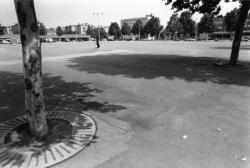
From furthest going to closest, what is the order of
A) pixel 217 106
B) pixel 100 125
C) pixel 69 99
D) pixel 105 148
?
pixel 69 99 < pixel 217 106 < pixel 100 125 < pixel 105 148

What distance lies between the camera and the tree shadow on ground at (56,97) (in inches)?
223

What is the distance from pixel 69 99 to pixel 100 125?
2217mm

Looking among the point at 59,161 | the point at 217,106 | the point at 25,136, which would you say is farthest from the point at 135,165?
the point at 217,106

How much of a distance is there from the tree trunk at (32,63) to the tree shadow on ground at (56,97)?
5.01ft

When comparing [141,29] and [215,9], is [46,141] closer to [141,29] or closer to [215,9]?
[215,9]

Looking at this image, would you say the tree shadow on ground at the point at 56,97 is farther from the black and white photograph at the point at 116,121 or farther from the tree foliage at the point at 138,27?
the tree foliage at the point at 138,27

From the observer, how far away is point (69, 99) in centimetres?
645

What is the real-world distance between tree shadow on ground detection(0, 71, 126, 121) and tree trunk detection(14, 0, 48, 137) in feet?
5.01

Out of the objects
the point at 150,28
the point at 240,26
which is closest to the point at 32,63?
the point at 240,26

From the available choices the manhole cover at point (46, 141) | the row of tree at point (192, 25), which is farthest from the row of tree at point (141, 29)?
the manhole cover at point (46, 141)

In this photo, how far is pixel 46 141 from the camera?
Answer: 12.8 ft

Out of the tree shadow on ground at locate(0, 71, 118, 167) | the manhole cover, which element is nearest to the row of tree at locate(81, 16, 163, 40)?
the tree shadow on ground at locate(0, 71, 118, 167)

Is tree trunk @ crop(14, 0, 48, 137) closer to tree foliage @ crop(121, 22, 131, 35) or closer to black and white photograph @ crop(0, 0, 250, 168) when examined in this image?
black and white photograph @ crop(0, 0, 250, 168)

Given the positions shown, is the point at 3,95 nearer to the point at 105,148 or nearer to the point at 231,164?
the point at 105,148
